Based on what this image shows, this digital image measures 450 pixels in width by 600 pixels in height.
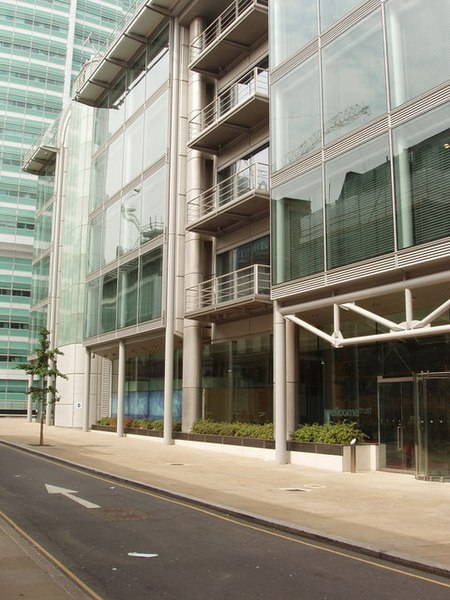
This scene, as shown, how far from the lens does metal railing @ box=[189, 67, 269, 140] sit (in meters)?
25.1

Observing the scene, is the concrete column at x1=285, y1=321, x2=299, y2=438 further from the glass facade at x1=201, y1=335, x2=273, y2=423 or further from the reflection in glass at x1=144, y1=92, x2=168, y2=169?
the reflection in glass at x1=144, y1=92, x2=168, y2=169

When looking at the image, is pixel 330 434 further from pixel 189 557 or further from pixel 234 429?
pixel 189 557

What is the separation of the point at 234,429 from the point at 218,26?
1723 cm

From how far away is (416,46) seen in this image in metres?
16.0

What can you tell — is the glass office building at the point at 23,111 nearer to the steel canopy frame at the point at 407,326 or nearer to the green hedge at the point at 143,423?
the green hedge at the point at 143,423

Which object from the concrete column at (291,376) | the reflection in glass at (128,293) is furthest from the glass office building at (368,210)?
the reflection in glass at (128,293)

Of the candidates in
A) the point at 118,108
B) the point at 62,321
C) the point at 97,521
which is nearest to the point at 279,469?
the point at 97,521

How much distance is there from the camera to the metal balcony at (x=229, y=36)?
971 inches

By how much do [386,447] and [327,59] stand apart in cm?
1163

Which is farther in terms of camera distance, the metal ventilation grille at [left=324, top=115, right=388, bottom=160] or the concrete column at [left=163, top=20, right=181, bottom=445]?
the concrete column at [left=163, top=20, right=181, bottom=445]

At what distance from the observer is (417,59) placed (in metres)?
16.0

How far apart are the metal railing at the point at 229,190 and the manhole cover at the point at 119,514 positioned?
565 inches

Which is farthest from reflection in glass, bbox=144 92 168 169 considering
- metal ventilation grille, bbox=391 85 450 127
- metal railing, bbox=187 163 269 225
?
metal ventilation grille, bbox=391 85 450 127

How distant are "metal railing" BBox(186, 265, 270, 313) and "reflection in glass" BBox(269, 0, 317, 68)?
7.66m
